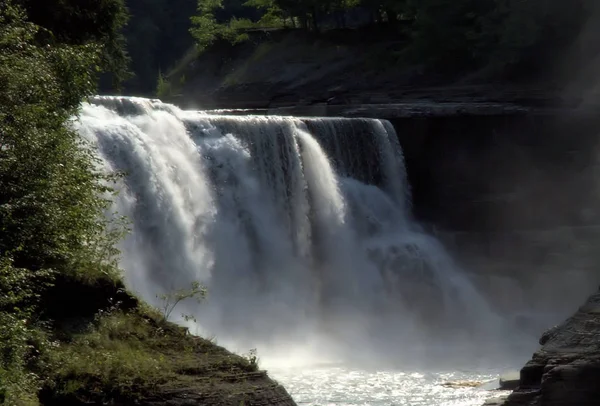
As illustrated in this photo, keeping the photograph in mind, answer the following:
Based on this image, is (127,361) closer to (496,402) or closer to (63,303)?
(63,303)

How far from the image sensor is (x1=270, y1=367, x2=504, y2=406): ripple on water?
757 inches

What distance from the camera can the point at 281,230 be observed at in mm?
27703

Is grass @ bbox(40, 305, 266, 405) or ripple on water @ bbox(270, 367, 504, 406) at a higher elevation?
ripple on water @ bbox(270, 367, 504, 406)

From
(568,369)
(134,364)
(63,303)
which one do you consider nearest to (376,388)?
(568,369)

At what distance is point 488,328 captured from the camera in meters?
28.5

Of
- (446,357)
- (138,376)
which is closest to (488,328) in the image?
(446,357)

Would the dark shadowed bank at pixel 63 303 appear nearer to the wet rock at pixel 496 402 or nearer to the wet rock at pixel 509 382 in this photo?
the wet rock at pixel 496 402

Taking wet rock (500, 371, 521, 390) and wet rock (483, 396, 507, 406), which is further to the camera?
wet rock (500, 371, 521, 390)

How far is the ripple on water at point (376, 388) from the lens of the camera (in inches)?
757

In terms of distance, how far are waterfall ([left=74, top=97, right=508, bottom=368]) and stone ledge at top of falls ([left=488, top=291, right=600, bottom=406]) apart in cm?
962

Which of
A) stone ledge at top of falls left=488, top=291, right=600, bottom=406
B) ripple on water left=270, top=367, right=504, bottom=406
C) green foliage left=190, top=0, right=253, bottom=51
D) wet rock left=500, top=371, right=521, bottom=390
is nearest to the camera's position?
stone ledge at top of falls left=488, top=291, right=600, bottom=406

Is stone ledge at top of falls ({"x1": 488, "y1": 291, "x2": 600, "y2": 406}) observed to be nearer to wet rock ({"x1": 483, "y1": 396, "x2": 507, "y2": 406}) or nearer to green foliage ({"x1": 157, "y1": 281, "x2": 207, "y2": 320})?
wet rock ({"x1": 483, "y1": 396, "x2": 507, "y2": 406})

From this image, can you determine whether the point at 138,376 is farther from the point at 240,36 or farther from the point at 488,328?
the point at 240,36

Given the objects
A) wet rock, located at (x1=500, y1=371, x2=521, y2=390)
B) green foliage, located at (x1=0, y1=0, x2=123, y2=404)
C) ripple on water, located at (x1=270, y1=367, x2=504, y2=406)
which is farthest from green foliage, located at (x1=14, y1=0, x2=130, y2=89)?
wet rock, located at (x1=500, y1=371, x2=521, y2=390)
